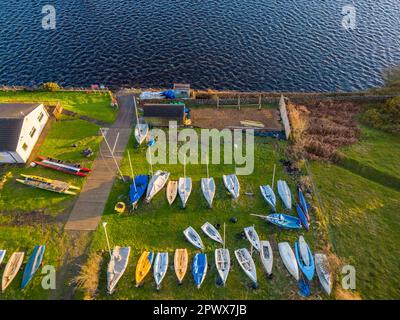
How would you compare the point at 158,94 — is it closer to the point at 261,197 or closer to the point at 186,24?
the point at 261,197

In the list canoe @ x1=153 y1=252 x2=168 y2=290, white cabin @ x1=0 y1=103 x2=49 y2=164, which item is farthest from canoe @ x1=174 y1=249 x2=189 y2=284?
white cabin @ x1=0 y1=103 x2=49 y2=164

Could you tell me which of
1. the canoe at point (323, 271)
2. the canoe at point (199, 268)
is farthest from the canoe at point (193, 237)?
the canoe at point (323, 271)

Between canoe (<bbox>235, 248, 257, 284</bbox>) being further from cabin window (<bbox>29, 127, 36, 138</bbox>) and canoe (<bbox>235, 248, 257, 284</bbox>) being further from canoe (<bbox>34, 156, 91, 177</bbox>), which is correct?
cabin window (<bbox>29, 127, 36, 138</bbox>)

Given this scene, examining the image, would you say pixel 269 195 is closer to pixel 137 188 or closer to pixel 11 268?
pixel 137 188

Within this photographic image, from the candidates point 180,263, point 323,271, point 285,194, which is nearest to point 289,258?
point 323,271

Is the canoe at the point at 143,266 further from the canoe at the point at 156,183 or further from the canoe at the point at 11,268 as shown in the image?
the canoe at the point at 11,268

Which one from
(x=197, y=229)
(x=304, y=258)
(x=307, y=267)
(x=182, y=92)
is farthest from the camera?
(x=182, y=92)
